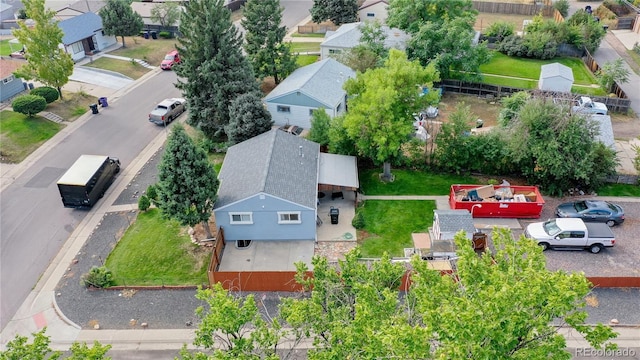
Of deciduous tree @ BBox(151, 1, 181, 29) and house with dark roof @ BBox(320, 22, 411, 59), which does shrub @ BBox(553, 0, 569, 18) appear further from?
deciduous tree @ BBox(151, 1, 181, 29)

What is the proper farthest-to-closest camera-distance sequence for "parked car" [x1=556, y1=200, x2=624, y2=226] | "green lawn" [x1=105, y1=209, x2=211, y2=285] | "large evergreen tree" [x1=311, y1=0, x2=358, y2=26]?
"large evergreen tree" [x1=311, y1=0, x2=358, y2=26]
"parked car" [x1=556, y1=200, x2=624, y2=226]
"green lawn" [x1=105, y1=209, x2=211, y2=285]

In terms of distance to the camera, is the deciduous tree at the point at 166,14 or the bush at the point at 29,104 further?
the deciduous tree at the point at 166,14

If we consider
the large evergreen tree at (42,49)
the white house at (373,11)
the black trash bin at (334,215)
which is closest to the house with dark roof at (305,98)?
the black trash bin at (334,215)

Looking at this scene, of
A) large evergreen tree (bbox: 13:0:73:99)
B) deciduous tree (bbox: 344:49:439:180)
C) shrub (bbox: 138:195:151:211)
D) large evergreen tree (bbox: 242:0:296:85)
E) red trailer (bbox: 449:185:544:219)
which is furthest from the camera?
large evergreen tree (bbox: 242:0:296:85)

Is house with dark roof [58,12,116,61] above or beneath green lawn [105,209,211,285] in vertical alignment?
A: above

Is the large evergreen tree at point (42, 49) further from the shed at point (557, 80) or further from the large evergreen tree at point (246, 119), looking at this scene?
the shed at point (557, 80)

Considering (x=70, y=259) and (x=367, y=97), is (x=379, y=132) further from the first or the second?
(x=70, y=259)

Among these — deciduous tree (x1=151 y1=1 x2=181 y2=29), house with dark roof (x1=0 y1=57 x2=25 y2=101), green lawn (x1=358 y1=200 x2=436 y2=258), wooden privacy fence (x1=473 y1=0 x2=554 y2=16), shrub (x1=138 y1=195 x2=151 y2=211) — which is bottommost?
green lawn (x1=358 y1=200 x2=436 y2=258)

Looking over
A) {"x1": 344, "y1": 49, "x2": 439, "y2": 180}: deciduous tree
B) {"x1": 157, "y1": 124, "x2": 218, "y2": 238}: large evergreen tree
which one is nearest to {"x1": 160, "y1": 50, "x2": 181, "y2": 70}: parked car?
{"x1": 344, "y1": 49, "x2": 439, "y2": 180}: deciduous tree
